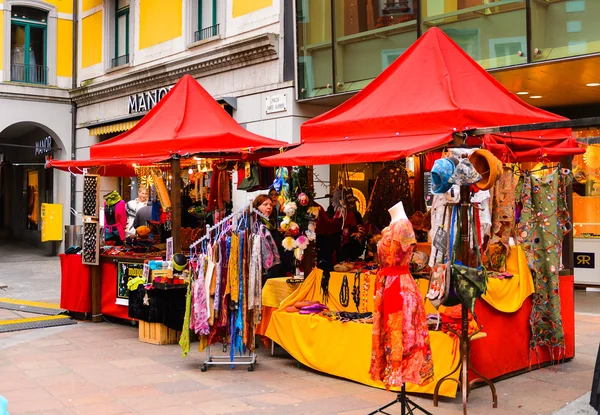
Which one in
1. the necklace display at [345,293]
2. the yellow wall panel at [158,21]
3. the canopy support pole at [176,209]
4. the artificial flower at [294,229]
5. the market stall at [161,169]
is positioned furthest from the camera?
the yellow wall panel at [158,21]

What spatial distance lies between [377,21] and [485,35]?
2.43 m

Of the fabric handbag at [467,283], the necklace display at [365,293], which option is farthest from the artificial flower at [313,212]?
the fabric handbag at [467,283]

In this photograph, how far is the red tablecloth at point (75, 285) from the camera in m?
11.2

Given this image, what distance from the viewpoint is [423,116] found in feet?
23.4

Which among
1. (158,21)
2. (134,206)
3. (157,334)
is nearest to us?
(157,334)

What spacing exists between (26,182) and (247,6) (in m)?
15.5

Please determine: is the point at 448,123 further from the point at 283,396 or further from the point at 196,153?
the point at 196,153

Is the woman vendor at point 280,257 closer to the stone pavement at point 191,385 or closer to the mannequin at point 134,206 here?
the stone pavement at point 191,385

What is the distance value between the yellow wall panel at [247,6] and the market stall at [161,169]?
13.9 ft

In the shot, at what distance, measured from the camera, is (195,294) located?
795 centimetres

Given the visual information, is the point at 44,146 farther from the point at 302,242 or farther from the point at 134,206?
the point at 302,242

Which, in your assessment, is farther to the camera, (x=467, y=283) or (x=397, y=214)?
(x=467, y=283)

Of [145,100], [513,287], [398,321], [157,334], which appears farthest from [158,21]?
[398,321]

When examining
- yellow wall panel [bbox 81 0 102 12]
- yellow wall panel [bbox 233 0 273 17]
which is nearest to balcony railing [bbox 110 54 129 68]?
yellow wall panel [bbox 81 0 102 12]
